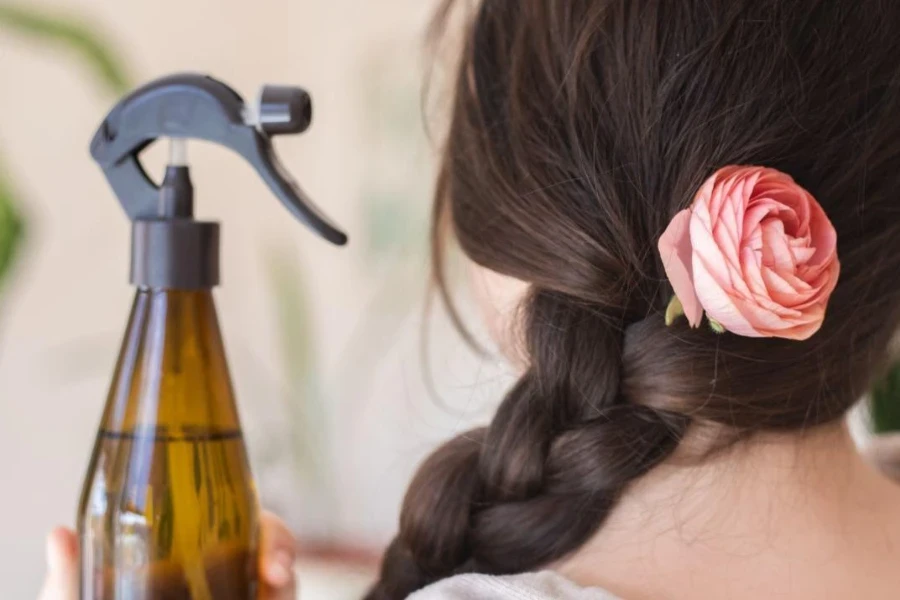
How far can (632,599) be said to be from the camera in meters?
0.45

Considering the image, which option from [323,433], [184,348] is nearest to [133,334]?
[184,348]

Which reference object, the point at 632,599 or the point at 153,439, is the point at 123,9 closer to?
the point at 153,439

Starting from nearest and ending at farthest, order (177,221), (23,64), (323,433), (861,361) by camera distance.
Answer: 1. (177,221)
2. (861,361)
3. (23,64)
4. (323,433)

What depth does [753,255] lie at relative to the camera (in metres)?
0.41

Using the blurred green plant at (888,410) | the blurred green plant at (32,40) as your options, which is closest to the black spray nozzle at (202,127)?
the blurred green plant at (32,40)

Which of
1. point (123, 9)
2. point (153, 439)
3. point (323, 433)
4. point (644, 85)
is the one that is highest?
point (123, 9)

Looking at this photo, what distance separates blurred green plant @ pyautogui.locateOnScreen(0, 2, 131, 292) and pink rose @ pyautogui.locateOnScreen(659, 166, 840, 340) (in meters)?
0.56

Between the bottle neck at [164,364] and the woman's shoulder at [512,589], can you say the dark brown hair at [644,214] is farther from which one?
the bottle neck at [164,364]

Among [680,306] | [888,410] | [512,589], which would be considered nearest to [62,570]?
[512,589]

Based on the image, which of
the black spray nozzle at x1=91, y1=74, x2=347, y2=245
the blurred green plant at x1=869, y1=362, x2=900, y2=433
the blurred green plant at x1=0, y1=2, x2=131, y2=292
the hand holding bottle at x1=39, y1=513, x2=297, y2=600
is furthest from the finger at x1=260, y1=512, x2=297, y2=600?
the blurred green plant at x1=869, y1=362, x2=900, y2=433

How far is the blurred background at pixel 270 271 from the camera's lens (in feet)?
2.42

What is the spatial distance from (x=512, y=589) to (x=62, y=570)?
25cm

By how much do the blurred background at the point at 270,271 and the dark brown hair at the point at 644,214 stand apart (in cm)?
28

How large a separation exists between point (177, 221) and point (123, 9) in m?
0.50
